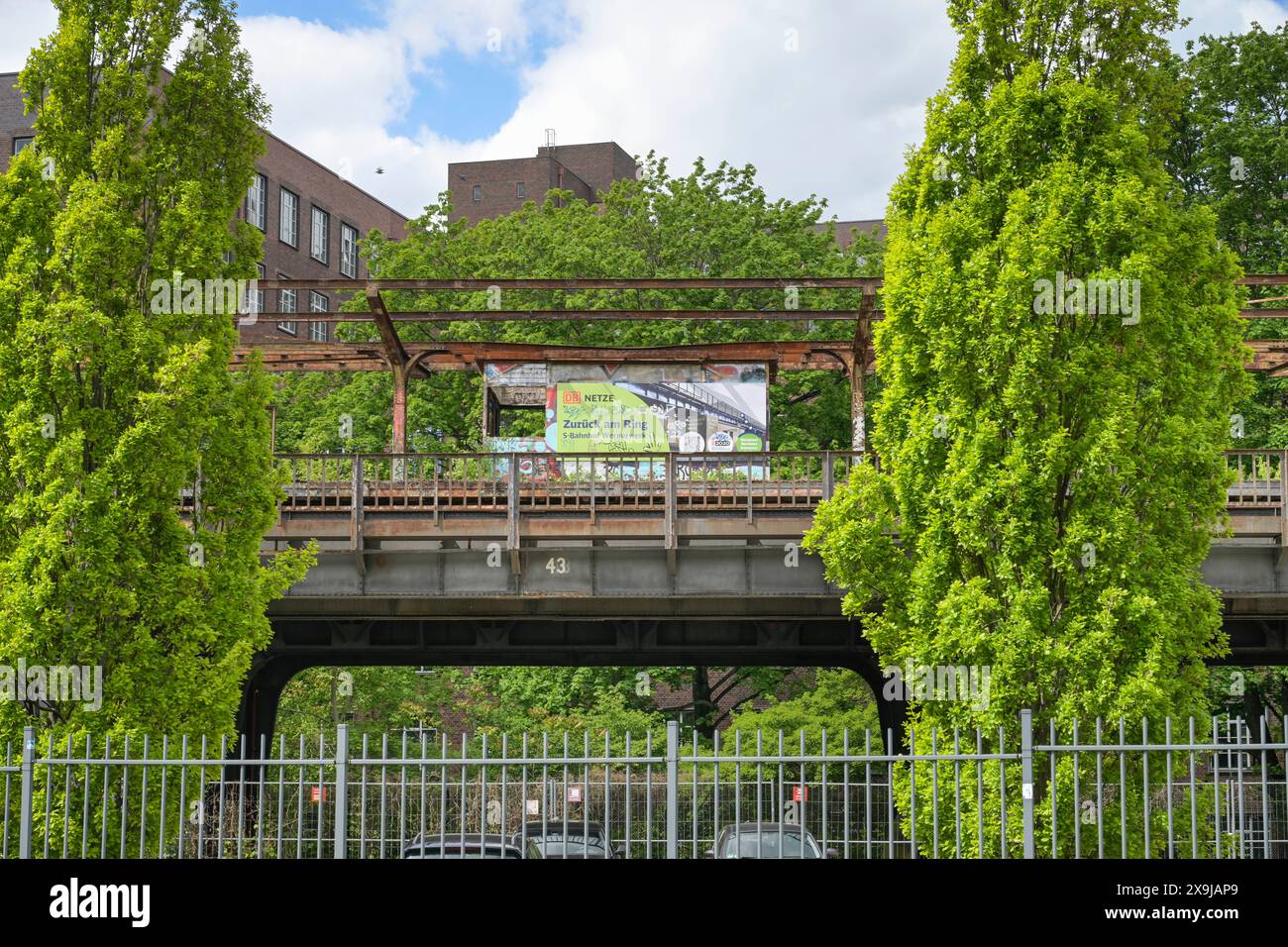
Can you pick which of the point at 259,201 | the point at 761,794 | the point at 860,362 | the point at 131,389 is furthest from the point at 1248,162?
the point at 259,201

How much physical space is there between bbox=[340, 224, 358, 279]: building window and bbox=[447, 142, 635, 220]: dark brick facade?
52.0ft

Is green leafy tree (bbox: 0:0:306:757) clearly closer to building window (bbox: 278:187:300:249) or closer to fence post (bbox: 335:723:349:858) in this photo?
fence post (bbox: 335:723:349:858)

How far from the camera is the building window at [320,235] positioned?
7294 cm

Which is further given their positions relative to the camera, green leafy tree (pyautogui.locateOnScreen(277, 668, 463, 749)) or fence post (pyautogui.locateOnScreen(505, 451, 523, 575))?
green leafy tree (pyautogui.locateOnScreen(277, 668, 463, 749))

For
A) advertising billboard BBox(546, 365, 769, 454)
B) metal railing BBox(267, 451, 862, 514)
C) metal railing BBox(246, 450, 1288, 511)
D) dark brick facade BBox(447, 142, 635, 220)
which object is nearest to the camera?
metal railing BBox(246, 450, 1288, 511)

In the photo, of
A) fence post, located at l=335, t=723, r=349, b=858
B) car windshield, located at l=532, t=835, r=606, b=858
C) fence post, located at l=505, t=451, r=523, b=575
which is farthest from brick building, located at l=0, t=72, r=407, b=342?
fence post, located at l=335, t=723, r=349, b=858

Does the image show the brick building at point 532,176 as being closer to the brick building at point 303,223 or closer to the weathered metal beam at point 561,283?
the brick building at point 303,223

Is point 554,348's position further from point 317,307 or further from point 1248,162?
point 317,307

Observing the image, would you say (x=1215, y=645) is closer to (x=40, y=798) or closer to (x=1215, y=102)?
(x=40, y=798)

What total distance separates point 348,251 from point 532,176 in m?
20.4

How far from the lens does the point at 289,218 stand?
70.2m

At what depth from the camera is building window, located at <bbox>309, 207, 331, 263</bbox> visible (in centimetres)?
7294
